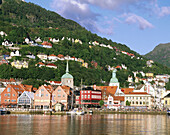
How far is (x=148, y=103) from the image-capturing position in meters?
137

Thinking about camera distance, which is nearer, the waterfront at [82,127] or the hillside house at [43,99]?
the waterfront at [82,127]

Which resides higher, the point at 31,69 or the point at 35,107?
the point at 31,69

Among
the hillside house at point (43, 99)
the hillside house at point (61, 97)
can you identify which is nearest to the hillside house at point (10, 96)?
the hillside house at point (43, 99)

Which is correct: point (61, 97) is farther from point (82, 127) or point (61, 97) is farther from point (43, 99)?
point (82, 127)

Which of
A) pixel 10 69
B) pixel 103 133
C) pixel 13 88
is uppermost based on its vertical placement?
pixel 10 69

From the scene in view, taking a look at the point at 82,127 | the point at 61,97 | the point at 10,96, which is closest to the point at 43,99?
the point at 61,97

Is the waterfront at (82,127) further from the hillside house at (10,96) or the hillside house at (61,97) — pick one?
the hillside house at (61,97)

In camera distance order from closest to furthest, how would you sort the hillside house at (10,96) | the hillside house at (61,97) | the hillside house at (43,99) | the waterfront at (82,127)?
the waterfront at (82,127)
the hillside house at (43,99)
the hillside house at (10,96)
the hillside house at (61,97)

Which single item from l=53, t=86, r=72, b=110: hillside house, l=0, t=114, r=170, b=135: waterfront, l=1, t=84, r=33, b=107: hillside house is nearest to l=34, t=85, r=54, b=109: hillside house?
l=53, t=86, r=72, b=110: hillside house

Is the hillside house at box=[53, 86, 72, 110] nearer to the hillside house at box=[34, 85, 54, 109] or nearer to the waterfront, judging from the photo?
the hillside house at box=[34, 85, 54, 109]

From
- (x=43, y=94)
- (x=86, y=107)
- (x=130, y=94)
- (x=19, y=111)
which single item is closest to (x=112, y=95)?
(x=130, y=94)

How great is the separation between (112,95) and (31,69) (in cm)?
5610

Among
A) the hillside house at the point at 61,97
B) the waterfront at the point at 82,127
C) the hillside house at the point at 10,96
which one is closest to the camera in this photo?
the waterfront at the point at 82,127

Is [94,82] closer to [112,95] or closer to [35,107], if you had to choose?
[112,95]
